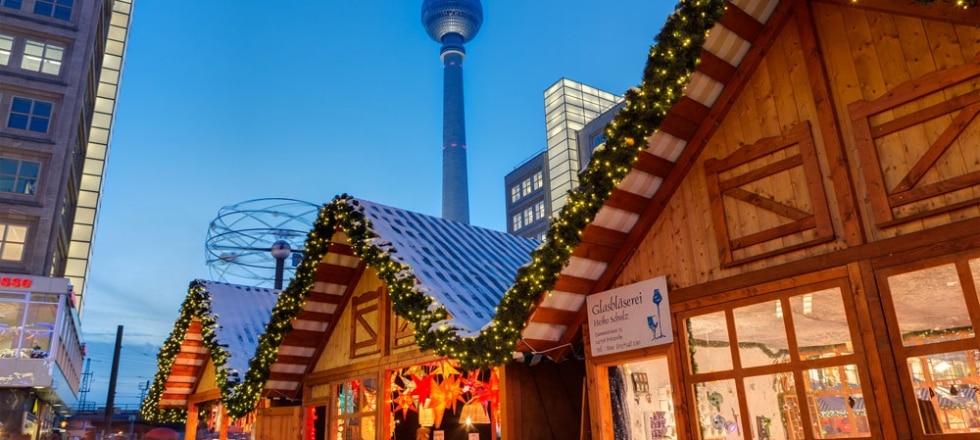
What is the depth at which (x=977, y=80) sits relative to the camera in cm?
615

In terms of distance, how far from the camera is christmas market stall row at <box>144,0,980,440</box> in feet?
20.5

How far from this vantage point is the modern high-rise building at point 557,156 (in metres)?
58.0

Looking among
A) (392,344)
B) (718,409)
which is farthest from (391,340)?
(718,409)

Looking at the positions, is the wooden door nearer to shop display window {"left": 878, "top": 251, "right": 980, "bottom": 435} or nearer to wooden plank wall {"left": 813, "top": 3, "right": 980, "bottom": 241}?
shop display window {"left": 878, "top": 251, "right": 980, "bottom": 435}

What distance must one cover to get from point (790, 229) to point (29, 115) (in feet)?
115

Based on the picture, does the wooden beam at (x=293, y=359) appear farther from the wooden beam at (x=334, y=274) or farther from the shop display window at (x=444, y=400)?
the shop display window at (x=444, y=400)

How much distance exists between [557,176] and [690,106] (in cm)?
5197

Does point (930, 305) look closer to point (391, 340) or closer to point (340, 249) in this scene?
point (391, 340)

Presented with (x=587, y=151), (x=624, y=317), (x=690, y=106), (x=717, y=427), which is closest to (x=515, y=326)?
(x=624, y=317)

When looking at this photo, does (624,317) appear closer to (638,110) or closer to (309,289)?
(638,110)

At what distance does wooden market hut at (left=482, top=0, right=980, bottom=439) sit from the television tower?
124 metres

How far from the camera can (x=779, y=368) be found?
707cm

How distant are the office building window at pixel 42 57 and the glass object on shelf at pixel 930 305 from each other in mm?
37062

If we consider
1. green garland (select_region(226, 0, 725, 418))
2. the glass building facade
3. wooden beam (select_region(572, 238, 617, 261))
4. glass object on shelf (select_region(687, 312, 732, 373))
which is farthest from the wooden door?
the glass building facade
